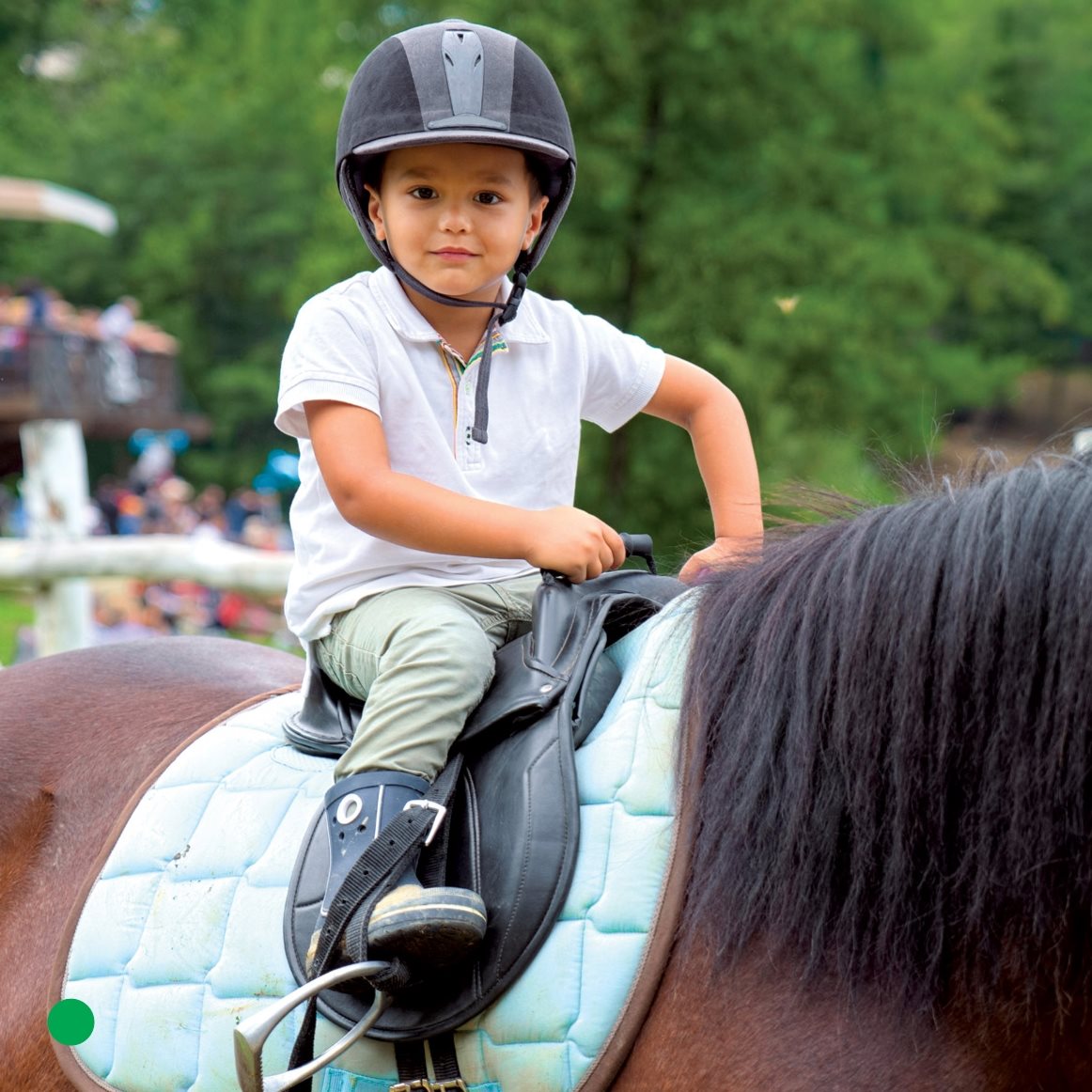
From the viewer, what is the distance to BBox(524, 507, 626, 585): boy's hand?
6.04 ft

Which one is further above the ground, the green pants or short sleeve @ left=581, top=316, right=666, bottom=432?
short sleeve @ left=581, top=316, right=666, bottom=432

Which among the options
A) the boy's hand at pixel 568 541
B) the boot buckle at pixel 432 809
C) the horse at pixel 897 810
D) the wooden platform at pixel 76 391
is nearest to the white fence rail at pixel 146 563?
the boy's hand at pixel 568 541

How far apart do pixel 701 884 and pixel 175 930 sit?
0.80 m

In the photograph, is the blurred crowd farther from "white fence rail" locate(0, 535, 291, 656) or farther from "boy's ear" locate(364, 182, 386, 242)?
"boy's ear" locate(364, 182, 386, 242)

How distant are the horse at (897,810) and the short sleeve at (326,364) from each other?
622mm

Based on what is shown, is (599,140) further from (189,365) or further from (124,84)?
(124,84)

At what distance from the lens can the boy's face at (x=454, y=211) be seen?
6.45 feet

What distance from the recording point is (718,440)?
2.25 metres

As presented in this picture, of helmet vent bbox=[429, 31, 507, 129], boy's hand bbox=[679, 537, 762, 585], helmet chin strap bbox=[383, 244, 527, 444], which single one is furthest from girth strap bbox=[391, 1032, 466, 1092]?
helmet vent bbox=[429, 31, 507, 129]

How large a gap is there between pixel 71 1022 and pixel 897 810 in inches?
48.9

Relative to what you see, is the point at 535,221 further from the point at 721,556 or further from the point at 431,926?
the point at 431,926

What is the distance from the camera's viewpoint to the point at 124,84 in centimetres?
2942

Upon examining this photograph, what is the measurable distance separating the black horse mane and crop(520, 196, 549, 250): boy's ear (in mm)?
811

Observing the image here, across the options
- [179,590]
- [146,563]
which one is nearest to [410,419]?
[146,563]
